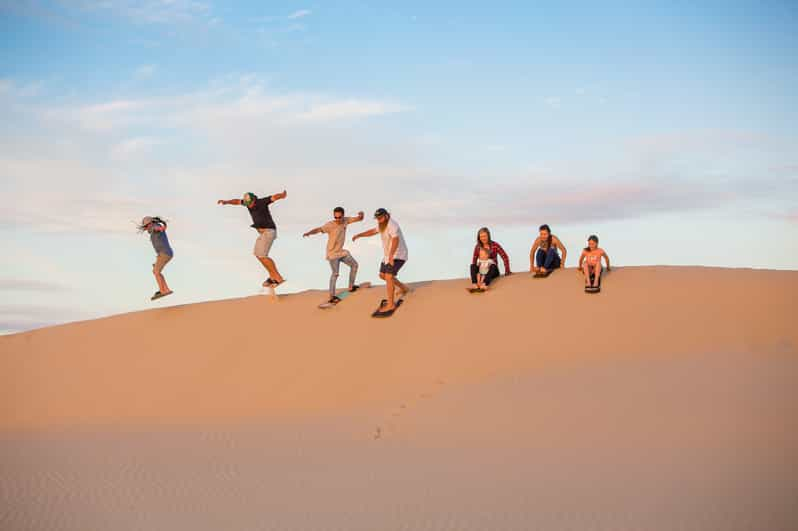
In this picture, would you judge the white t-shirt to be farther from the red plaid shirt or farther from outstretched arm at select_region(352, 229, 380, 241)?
the red plaid shirt

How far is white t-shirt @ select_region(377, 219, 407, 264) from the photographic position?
12.6 m

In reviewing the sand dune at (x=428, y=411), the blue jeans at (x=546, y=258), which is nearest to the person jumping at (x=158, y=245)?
the sand dune at (x=428, y=411)

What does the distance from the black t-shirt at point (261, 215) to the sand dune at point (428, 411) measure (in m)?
2.10

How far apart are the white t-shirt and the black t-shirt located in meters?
2.33

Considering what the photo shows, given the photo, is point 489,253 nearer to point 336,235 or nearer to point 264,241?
point 336,235

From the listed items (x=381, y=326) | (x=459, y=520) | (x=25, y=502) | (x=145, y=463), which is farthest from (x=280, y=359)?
(x=459, y=520)

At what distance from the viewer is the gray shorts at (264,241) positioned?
45.1 ft

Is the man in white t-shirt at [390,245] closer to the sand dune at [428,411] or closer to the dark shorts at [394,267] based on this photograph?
the dark shorts at [394,267]

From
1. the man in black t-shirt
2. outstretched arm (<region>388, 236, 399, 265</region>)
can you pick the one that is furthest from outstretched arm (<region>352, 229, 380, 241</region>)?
the man in black t-shirt

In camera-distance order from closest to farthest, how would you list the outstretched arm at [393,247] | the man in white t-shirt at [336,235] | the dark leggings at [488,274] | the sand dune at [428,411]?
the sand dune at [428,411]
the outstretched arm at [393,247]
the man in white t-shirt at [336,235]
the dark leggings at [488,274]

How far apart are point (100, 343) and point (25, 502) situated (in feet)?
24.3

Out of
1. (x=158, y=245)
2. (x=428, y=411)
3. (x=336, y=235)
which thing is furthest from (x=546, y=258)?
(x=158, y=245)

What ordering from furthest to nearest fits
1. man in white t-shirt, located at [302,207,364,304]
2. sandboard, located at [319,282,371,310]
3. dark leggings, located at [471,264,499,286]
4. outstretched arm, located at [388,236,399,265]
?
sandboard, located at [319,282,371,310] → dark leggings, located at [471,264,499,286] → man in white t-shirt, located at [302,207,364,304] → outstretched arm, located at [388,236,399,265]

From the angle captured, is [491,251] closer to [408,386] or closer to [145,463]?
[408,386]
